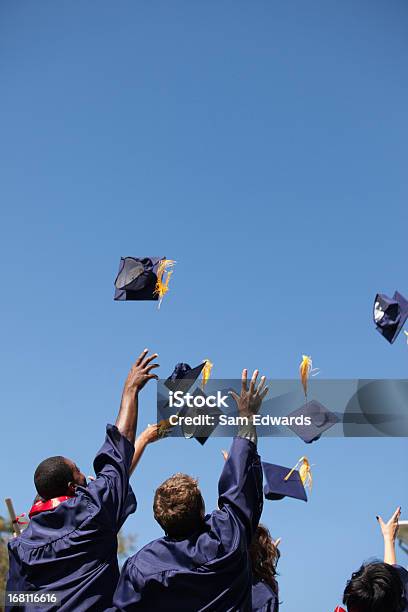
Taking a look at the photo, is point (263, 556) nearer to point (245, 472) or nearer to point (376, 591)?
point (376, 591)

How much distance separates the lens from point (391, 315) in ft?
26.1

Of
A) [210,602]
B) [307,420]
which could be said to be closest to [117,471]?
[210,602]

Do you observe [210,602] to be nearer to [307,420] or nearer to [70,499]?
[70,499]

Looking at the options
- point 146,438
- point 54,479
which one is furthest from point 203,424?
point 54,479

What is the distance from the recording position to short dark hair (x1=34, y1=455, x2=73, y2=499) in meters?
4.01

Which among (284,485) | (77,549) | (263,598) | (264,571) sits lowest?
(263,598)

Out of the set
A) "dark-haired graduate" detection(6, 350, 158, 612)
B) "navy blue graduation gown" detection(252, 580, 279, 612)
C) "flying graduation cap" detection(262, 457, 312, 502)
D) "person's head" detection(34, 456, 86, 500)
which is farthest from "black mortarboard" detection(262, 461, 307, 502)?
"person's head" detection(34, 456, 86, 500)

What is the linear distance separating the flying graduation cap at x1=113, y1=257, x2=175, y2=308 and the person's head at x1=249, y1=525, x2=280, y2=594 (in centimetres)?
273

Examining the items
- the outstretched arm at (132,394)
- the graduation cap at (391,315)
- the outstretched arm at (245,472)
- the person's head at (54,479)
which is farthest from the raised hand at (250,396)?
the graduation cap at (391,315)

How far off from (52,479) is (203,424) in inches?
63.0

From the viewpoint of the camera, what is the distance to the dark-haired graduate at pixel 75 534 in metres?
3.81

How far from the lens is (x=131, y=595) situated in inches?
143

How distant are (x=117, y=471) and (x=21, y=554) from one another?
23.1 inches

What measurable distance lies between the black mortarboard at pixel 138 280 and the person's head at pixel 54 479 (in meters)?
2.91
